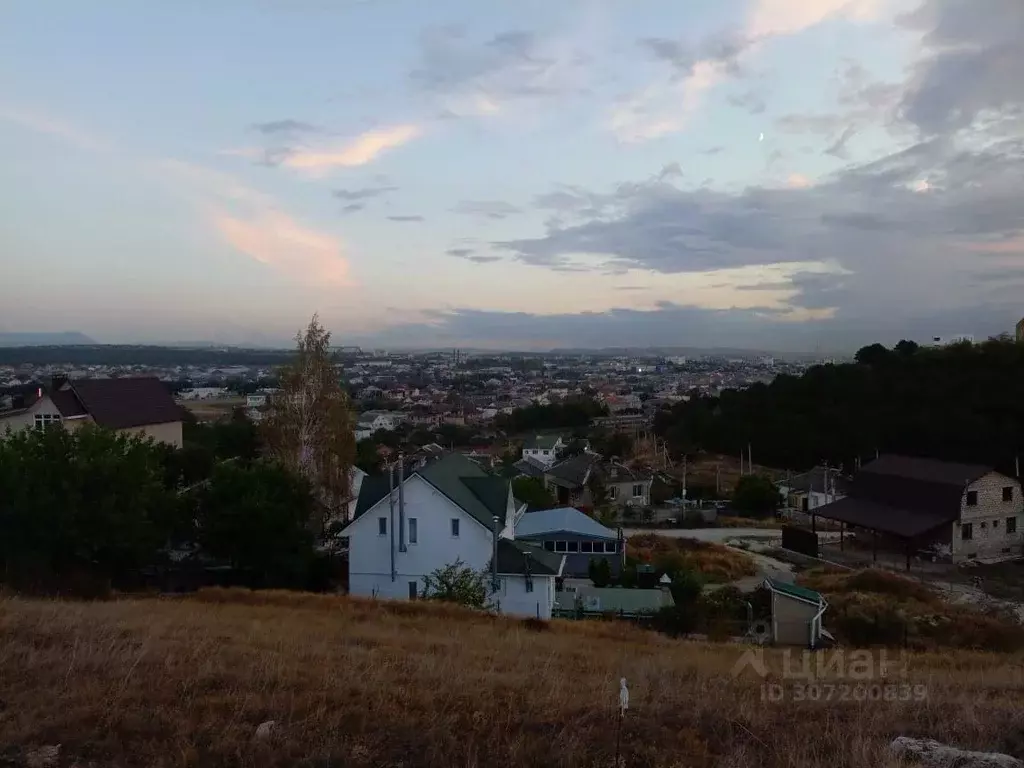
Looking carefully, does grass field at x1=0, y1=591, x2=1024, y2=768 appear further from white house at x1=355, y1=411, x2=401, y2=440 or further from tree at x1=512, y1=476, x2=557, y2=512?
white house at x1=355, y1=411, x2=401, y2=440

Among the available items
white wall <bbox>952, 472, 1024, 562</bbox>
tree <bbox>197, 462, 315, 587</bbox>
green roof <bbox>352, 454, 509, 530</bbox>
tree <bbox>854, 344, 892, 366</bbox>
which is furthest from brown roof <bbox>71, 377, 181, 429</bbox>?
tree <bbox>854, 344, 892, 366</bbox>

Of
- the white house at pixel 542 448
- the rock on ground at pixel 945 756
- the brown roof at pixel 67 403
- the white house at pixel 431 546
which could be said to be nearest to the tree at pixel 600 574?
the white house at pixel 431 546

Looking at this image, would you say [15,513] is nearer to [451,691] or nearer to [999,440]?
[451,691]

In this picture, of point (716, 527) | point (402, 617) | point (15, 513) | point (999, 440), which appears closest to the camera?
point (402, 617)

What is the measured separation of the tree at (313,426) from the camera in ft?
84.5

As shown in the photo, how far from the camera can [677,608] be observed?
17.3m

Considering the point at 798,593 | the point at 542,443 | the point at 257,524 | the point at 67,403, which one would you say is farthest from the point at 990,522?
the point at 542,443

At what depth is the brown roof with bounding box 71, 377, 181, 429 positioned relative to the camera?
3022 centimetres

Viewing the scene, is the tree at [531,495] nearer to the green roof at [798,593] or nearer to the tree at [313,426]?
the tree at [313,426]

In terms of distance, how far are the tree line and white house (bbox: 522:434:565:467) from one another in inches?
451

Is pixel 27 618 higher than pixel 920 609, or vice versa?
pixel 27 618

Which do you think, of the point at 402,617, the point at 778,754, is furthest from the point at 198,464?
the point at 778,754

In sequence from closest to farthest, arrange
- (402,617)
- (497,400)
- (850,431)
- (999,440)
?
(402,617), (999,440), (850,431), (497,400)

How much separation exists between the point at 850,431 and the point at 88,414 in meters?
53.0
